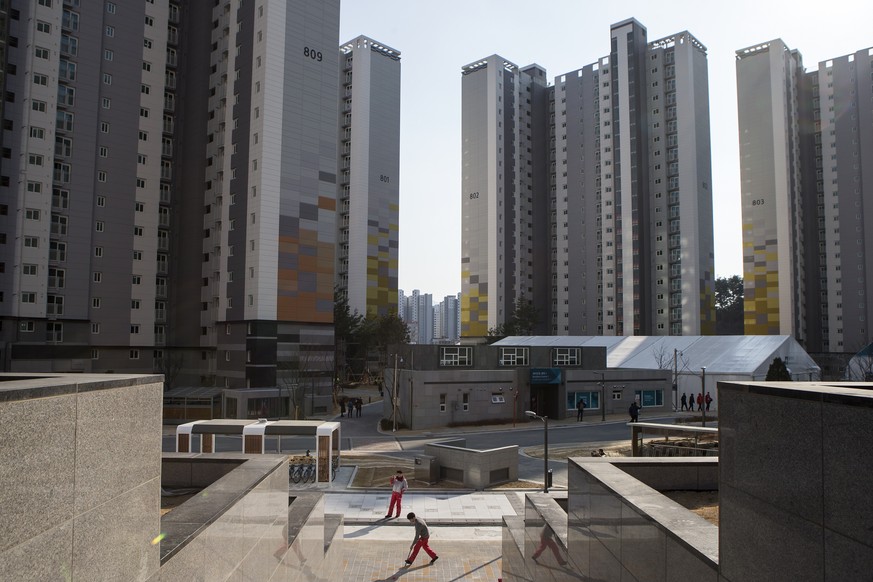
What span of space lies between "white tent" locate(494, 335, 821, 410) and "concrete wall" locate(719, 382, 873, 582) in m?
47.7

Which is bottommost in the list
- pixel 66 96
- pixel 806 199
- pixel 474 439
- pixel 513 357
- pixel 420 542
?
pixel 474 439

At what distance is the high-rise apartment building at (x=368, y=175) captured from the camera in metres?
97.6

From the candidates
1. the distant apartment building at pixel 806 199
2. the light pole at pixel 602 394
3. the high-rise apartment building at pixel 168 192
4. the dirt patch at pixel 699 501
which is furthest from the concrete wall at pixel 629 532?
the distant apartment building at pixel 806 199

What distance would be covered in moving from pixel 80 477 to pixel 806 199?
116567 millimetres

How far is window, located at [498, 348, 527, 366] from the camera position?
4584 centimetres

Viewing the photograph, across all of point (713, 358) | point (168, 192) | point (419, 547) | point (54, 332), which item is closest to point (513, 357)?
point (713, 358)

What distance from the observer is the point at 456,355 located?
43750mm

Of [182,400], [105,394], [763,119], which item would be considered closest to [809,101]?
[763,119]

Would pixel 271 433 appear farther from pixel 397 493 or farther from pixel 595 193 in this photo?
pixel 595 193

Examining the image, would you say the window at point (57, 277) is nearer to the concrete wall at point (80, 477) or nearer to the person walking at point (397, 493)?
the person walking at point (397, 493)

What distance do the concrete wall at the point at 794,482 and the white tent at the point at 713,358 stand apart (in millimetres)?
47747

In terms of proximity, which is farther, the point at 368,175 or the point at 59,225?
the point at 368,175

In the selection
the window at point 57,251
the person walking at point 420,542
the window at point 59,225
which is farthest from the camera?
the window at point 59,225

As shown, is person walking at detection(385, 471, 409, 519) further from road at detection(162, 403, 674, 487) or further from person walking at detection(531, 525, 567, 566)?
road at detection(162, 403, 674, 487)
